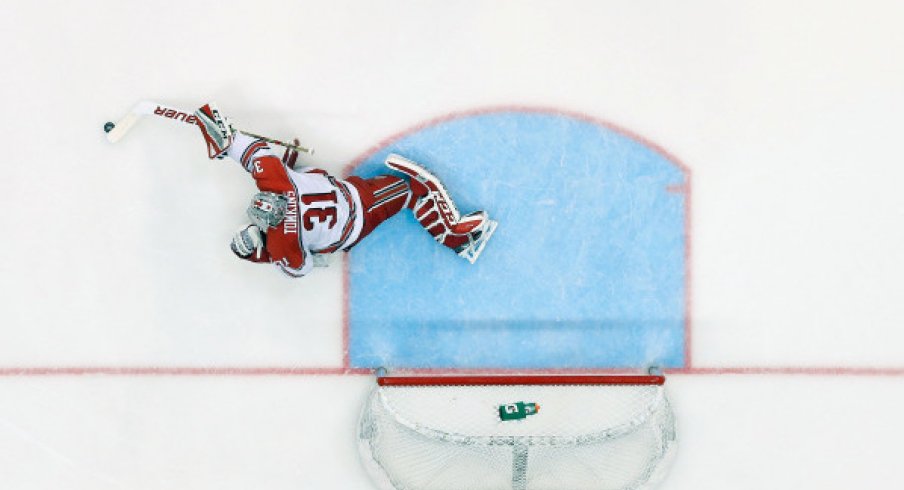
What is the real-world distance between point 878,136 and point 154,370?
15.3ft

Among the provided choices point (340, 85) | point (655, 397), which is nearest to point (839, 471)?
point (655, 397)

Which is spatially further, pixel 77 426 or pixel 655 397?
pixel 77 426

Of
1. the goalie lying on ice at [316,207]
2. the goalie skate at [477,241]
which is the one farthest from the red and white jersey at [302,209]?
the goalie skate at [477,241]

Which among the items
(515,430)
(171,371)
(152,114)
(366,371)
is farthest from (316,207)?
(515,430)

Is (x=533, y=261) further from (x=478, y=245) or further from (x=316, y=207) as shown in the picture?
(x=316, y=207)

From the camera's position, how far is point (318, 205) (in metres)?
3.98

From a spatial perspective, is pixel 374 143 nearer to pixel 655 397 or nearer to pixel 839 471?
pixel 655 397

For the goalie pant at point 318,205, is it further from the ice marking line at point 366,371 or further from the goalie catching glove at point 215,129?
the ice marking line at point 366,371

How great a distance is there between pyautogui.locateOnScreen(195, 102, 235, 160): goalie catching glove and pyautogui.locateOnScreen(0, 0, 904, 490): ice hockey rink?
38 cm

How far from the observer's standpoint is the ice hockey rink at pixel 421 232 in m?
4.56

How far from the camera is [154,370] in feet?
15.3

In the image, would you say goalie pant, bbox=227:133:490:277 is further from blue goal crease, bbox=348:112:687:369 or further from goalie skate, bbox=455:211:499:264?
blue goal crease, bbox=348:112:687:369

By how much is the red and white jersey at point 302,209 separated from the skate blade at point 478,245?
0.68m

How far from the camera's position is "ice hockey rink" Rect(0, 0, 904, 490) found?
4.56 meters
